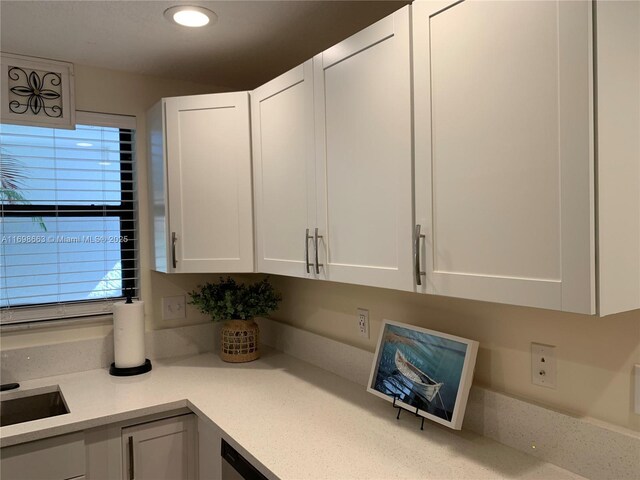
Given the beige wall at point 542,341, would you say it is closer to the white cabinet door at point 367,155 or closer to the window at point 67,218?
the white cabinet door at point 367,155

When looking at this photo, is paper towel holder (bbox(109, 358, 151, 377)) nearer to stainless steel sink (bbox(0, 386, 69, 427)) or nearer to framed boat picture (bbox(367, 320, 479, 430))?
stainless steel sink (bbox(0, 386, 69, 427))

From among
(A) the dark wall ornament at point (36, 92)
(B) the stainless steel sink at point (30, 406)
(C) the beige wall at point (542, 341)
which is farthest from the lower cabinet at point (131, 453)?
(A) the dark wall ornament at point (36, 92)

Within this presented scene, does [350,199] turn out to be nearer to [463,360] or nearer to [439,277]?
[439,277]

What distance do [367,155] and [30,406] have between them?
1792 millimetres

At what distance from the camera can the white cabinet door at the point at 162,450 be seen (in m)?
1.75

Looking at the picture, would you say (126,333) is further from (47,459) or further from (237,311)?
(47,459)

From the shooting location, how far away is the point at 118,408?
1715 mm

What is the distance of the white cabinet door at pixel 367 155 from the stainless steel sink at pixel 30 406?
1.36 m

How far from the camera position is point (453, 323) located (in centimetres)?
154

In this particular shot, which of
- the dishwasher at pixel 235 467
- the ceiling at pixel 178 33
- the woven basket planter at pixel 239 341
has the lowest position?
the dishwasher at pixel 235 467

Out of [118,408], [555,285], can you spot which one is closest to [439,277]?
[555,285]
